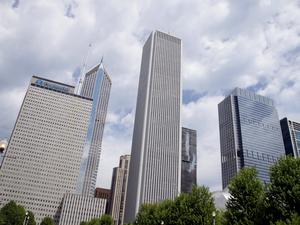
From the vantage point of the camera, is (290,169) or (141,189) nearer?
(290,169)

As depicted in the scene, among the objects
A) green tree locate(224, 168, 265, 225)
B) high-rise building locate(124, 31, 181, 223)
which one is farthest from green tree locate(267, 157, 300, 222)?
high-rise building locate(124, 31, 181, 223)

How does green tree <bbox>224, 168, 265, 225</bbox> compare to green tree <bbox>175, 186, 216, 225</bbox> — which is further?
green tree <bbox>175, 186, 216, 225</bbox>

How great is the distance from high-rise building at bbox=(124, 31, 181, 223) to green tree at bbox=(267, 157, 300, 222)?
452ft

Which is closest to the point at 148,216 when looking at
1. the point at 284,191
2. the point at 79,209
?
the point at 284,191

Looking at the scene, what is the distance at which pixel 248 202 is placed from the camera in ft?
106

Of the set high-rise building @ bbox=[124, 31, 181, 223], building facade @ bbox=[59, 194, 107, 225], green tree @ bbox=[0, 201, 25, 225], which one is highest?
high-rise building @ bbox=[124, 31, 181, 223]

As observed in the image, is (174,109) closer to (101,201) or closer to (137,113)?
(137,113)

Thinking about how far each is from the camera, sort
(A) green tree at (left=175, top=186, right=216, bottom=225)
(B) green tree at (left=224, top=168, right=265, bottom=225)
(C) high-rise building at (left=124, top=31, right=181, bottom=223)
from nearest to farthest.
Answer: (B) green tree at (left=224, top=168, right=265, bottom=225), (A) green tree at (left=175, top=186, right=216, bottom=225), (C) high-rise building at (left=124, top=31, right=181, bottom=223)

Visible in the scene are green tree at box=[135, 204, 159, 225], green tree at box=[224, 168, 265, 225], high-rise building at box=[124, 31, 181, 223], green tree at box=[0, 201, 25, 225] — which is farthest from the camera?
high-rise building at box=[124, 31, 181, 223]

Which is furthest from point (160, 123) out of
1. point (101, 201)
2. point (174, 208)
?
point (174, 208)

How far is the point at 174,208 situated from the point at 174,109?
14468 centimetres

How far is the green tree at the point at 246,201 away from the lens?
30.7 meters

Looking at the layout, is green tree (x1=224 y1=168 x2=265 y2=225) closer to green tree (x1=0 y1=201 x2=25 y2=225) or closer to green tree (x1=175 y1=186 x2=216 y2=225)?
green tree (x1=175 y1=186 x2=216 y2=225)

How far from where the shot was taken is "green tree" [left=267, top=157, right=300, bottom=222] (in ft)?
91.8
